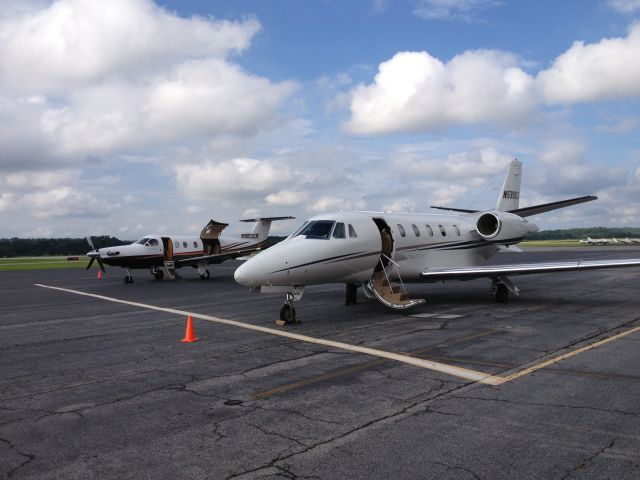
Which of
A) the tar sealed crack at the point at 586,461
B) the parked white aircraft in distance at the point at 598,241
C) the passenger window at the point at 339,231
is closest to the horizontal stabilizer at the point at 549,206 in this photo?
the passenger window at the point at 339,231

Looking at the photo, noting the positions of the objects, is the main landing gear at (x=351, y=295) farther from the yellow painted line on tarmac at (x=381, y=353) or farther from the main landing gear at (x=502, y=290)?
the main landing gear at (x=502, y=290)

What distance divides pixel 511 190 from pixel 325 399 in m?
19.5

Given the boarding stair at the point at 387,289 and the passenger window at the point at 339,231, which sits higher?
the passenger window at the point at 339,231

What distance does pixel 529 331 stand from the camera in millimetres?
11289

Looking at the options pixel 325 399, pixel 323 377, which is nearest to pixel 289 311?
pixel 323 377

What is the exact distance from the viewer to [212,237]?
32625 mm

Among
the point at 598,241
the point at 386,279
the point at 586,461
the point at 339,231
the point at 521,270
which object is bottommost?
the point at 586,461

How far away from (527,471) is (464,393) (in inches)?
90.2

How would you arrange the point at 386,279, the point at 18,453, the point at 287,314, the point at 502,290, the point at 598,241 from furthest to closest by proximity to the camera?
the point at 598,241 < the point at 502,290 < the point at 386,279 < the point at 287,314 < the point at 18,453

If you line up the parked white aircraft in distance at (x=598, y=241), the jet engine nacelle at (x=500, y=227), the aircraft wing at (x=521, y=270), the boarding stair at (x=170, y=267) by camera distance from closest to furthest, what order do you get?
the aircraft wing at (x=521, y=270) → the jet engine nacelle at (x=500, y=227) → the boarding stair at (x=170, y=267) → the parked white aircraft in distance at (x=598, y=241)

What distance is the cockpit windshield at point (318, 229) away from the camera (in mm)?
A: 13492

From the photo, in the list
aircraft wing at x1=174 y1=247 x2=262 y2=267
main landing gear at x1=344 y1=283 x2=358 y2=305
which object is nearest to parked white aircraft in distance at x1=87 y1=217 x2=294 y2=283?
aircraft wing at x1=174 y1=247 x2=262 y2=267

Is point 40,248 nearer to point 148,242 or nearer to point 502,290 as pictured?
point 148,242

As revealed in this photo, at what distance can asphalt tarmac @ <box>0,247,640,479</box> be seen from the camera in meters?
4.68
